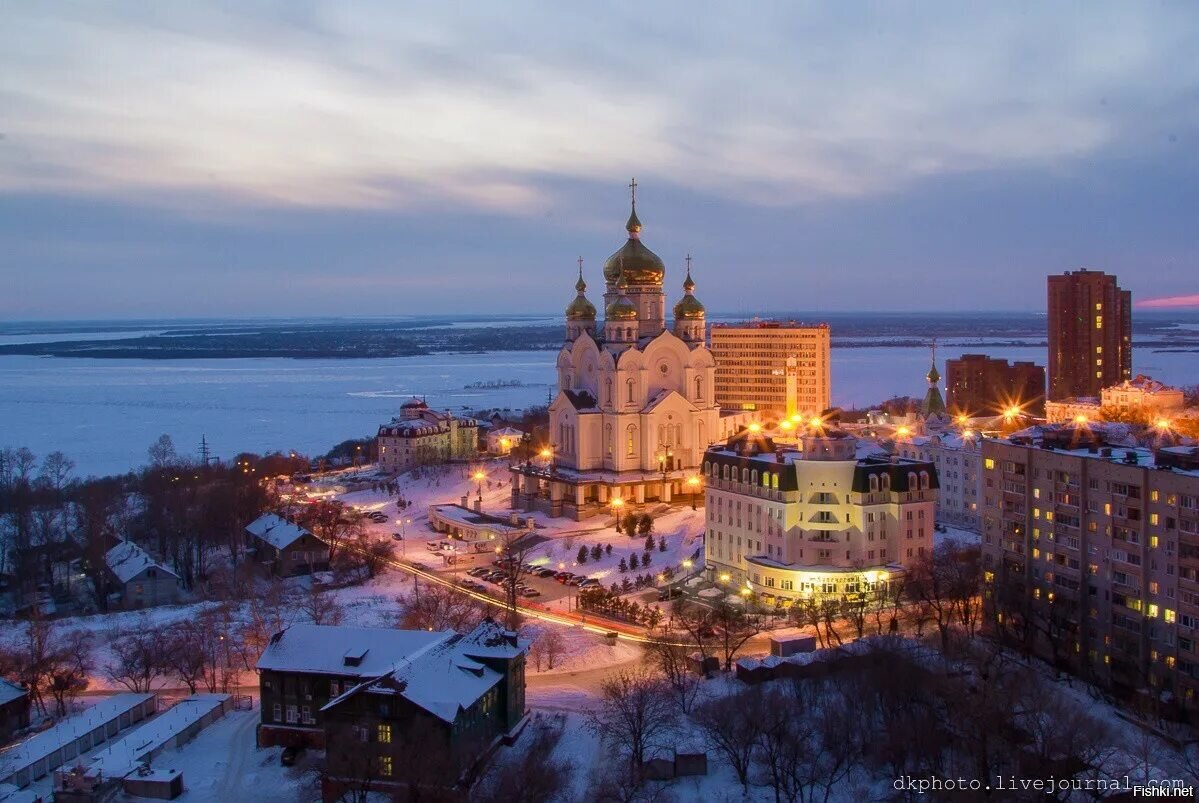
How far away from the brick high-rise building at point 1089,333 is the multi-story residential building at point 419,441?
5432 centimetres

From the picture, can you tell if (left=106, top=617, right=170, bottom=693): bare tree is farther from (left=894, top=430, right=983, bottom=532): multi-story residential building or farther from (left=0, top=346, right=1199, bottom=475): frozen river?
(left=0, top=346, right=1199, bottom=475): frozen river

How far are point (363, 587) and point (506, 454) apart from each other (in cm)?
3049

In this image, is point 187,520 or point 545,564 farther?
point 187,520

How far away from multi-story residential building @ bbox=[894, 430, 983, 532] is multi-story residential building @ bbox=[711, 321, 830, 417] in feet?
131

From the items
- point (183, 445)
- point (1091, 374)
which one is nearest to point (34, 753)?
point (183, 445)

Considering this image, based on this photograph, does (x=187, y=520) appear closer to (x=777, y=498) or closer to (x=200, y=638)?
(x=200, y=638)

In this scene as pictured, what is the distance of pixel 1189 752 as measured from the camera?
80.9ft

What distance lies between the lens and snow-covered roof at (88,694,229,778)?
24516 mm

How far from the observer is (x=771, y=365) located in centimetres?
9731

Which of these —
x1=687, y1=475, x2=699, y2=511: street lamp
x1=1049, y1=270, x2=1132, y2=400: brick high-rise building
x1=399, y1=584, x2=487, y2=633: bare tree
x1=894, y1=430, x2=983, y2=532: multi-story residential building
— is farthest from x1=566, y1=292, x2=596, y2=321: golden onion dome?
x1=1049, y1=270, x2=1132, y2=400: brick high-rise building

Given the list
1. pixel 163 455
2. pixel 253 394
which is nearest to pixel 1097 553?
pixel 163 455

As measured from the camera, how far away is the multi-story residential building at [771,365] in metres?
94.4

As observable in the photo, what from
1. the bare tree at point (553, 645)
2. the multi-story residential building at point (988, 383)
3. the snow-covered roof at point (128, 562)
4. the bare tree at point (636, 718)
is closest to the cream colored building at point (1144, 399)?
the multi-story residential building at point (988, 383)

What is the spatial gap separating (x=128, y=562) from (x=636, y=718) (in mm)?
25347
